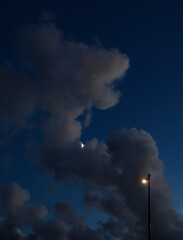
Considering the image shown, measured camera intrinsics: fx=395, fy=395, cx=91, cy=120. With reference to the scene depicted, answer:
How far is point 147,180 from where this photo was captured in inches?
1738

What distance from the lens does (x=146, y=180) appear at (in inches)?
1729

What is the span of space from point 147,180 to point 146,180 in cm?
29
